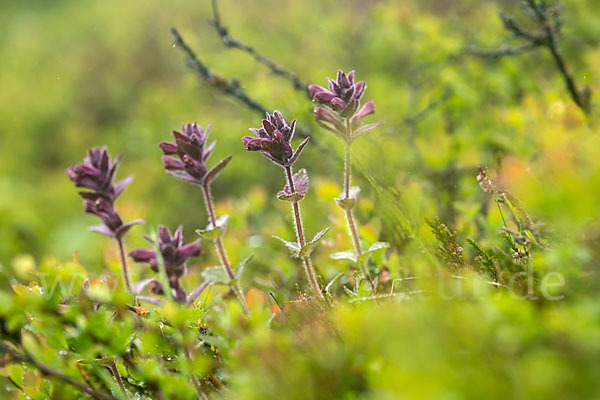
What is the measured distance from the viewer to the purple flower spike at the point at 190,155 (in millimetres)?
1118

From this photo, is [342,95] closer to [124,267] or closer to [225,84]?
[124,267]

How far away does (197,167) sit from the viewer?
113 cm

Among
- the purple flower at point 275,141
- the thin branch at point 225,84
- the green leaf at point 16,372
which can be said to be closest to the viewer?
the green leaf at point 16,372

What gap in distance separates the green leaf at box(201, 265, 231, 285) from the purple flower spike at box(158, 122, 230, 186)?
0.68 ft

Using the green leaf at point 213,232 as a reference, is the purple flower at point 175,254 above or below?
below

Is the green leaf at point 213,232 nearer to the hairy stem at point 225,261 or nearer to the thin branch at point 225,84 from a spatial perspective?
the hairy stem at point 225,261

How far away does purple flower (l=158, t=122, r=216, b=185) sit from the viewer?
1.12 m

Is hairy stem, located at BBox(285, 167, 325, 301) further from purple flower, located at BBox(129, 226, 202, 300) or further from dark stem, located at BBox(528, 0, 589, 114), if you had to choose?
dark stem, located at BBox(528, 0, 589, 114)

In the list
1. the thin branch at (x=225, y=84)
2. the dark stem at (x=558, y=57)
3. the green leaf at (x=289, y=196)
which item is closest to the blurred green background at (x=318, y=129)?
the dark stem at (x=558, y=57)

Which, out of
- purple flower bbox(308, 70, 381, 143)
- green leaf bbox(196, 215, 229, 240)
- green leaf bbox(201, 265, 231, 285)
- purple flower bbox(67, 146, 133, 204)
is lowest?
green leaf bbox(201, 265, 231, 285)

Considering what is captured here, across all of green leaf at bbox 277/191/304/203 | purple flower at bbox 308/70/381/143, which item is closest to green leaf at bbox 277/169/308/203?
green leaf at bbox 277/191/304/203

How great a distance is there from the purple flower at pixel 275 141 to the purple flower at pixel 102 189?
0.41 m

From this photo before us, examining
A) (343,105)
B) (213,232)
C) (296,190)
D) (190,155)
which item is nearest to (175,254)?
(213,232)

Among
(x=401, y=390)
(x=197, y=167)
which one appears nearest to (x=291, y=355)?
(x=401, y=390)
